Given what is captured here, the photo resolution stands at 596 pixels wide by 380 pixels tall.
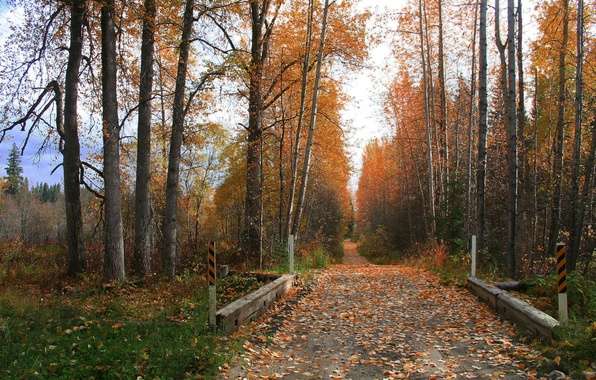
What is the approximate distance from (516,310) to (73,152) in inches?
417

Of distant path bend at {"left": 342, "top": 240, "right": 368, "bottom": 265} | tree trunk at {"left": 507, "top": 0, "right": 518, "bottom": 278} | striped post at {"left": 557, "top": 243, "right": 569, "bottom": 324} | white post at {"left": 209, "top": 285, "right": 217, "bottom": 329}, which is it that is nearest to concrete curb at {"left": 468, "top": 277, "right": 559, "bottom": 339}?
striped post at {"left": 557, "top": 243, "right": 569, "bottom": 324}

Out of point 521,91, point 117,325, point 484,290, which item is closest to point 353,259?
point 521,91

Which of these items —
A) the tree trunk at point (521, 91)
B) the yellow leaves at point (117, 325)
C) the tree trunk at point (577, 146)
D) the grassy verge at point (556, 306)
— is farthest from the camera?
the tree trunk at point (521, 91)

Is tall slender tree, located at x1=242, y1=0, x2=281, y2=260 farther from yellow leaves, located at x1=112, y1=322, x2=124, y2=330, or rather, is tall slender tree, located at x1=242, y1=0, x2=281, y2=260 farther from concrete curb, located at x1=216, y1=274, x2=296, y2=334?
yellow leaves, located at x1=112, y1=322, x2=124, y2=330

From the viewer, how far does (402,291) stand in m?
11.6

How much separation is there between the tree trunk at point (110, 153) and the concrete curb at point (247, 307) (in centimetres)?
368

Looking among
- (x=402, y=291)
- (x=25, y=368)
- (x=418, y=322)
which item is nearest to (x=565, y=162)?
(x=402, y=291)

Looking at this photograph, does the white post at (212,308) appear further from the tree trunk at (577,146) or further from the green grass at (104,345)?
the tree trunk at (577,146)

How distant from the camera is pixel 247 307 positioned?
7.89 m

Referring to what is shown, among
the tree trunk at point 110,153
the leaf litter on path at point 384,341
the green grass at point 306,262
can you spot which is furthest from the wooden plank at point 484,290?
the tree trunk at point 110,153

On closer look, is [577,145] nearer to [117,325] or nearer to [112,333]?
[117,325]

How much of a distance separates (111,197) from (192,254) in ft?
23.1

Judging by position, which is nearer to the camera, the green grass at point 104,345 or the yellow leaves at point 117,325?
the green grass at point 104,345

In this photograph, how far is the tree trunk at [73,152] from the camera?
37.5ft
